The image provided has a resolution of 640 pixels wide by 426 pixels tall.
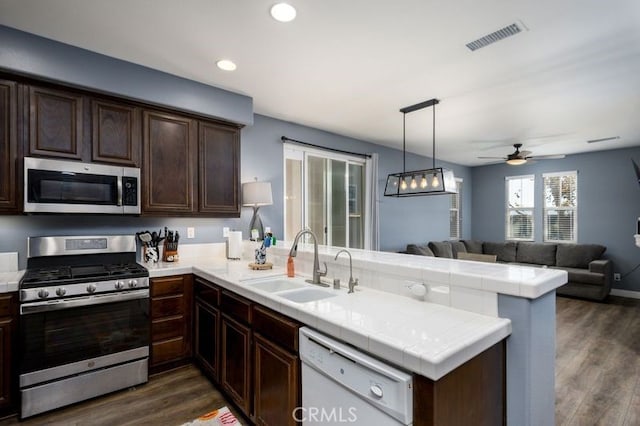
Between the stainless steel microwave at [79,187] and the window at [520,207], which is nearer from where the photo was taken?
the stainless steel microwave at [79,187]

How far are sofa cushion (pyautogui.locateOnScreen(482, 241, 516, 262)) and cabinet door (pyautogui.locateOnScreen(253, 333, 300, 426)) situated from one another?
21.4 feet

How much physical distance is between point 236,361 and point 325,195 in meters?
3.01

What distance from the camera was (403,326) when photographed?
136 cm

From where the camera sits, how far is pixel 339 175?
5020 mm

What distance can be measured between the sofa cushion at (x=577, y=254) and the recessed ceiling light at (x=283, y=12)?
6.51 metres

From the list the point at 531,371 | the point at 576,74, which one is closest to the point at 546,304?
the point at 531,371

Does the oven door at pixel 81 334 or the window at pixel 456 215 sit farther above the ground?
the window at pixel 456 215

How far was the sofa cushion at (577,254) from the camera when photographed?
5.71m

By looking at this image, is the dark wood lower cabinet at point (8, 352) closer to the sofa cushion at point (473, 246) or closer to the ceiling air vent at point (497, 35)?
the ceiling air vent at point (497, 35)

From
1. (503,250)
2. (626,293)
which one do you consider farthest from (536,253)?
(626,293)

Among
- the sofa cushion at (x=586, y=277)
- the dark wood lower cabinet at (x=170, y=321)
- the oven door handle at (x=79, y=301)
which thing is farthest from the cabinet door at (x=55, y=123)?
the sofa cushion at (x=586, y=277)

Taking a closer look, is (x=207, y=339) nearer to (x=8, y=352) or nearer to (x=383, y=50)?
(x=8, y=352)

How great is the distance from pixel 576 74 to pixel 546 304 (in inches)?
97.8

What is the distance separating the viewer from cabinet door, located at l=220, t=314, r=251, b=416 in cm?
202
